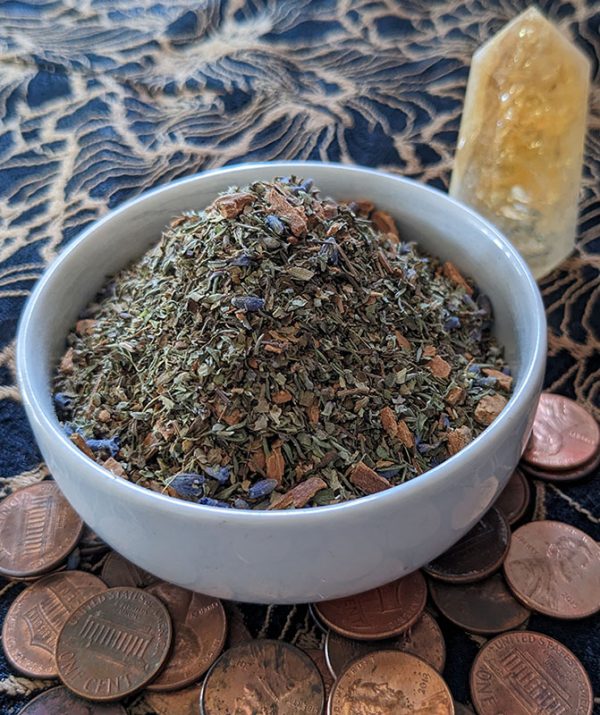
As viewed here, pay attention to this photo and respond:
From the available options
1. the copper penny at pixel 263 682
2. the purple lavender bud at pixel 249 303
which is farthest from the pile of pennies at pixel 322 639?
the purple lavender bud at pixel 249 303

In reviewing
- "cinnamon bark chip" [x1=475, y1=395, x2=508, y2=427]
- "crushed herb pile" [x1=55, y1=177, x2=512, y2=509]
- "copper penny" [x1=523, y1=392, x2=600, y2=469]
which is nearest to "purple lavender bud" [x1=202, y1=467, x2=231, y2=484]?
"crushed herb pile" [x1=55, y1=177, x2=512, y2=509]

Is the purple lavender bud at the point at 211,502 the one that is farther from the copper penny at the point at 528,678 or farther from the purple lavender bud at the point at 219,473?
the copper penny at the point at 528,678

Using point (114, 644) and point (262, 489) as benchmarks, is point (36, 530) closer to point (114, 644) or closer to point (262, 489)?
point (114, 644)

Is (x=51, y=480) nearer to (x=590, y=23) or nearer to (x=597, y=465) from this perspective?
(x=597, y=465)

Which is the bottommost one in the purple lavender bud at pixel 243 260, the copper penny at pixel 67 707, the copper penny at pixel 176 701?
the copper penny at pixel 176 701

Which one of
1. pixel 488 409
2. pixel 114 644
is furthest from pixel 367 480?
pixel 114 644

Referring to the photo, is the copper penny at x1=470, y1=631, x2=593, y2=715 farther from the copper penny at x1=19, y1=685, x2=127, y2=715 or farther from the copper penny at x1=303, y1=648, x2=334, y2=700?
the copper penny at x1=19, y1=685, x2=127, y2=715
